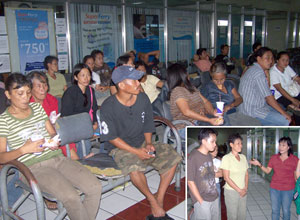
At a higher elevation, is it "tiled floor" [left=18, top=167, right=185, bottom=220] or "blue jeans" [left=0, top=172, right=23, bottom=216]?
"blue jeans" [left=0, top=172, right=23, bottom=216]

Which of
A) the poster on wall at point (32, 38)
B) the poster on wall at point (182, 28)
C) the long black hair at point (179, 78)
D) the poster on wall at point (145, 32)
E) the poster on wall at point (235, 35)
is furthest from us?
the poster on wall at point (235, 35)

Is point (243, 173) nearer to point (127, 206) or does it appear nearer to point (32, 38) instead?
point (127, 206)

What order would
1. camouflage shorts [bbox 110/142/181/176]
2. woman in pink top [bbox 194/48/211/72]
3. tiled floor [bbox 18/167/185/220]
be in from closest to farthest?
camouflage shorts [bbox 110/142/181/176]
tiled floor [bbox 18/167/185/220]
woman in pink top [bbox 194/48/211/72]

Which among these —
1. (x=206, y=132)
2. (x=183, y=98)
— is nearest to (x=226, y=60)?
(x=183, y=98)

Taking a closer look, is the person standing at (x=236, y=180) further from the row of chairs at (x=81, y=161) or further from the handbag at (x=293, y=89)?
the handbag at (x=293, y=89)

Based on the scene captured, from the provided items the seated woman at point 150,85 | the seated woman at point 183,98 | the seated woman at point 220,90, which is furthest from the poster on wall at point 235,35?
the seated woman at point 183,98

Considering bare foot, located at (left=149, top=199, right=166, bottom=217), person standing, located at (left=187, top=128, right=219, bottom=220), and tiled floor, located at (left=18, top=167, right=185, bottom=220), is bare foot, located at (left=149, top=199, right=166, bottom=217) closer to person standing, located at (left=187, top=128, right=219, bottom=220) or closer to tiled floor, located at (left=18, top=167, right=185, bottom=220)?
tiled floor, located at (left=18, top=167, right=185, bottom=220)

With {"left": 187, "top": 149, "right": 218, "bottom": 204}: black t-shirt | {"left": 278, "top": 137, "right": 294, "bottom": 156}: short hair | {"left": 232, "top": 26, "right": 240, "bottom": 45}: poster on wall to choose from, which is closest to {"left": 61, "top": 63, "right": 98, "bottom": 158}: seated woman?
{"left": 187, "top": 149, "right": 218, "bottom": 204}: black t-shirt

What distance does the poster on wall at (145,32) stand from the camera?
784cm

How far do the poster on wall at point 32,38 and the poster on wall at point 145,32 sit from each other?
97.7 inches

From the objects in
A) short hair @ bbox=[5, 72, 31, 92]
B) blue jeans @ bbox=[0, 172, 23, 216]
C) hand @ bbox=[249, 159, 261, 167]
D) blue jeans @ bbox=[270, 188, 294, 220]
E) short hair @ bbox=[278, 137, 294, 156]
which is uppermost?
short hair @ bbox=[5, 72, 31, 92]

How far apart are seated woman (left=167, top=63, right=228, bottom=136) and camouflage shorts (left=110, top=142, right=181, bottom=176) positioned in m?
0.57

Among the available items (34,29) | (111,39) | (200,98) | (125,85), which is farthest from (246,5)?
(125,85)

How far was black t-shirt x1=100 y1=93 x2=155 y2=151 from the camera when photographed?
2803mm
